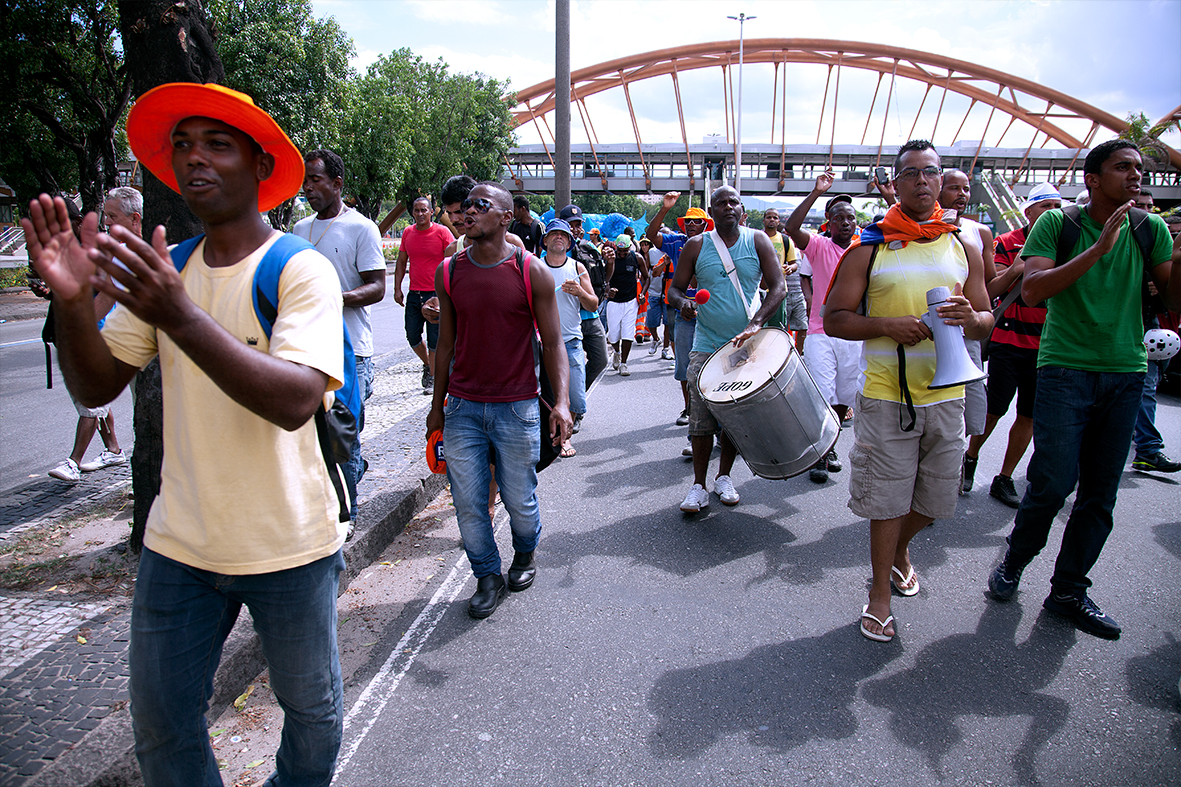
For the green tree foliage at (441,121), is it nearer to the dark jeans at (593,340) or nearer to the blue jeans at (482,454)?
the dark jeans at (593,340)

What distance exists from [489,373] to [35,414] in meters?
6.09

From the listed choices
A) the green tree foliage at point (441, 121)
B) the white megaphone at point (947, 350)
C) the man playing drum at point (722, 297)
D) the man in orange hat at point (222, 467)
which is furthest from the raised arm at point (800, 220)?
the green tree foliage at point (441, 121)

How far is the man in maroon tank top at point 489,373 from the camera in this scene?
3361 millimetres

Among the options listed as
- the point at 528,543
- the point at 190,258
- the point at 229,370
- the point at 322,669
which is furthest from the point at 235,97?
the point at 528,543

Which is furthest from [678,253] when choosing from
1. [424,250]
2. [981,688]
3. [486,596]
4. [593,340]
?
[981,688]

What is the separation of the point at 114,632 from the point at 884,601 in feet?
10.4

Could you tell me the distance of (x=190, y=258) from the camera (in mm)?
1684

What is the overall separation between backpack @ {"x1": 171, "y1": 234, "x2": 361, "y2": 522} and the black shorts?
443 cm

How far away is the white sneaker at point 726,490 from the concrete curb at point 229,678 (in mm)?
2007

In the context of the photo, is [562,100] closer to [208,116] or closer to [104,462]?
[104,462]

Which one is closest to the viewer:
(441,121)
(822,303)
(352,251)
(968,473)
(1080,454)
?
(1080,454)

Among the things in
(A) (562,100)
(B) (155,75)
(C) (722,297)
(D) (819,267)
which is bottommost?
(C) (722,297)

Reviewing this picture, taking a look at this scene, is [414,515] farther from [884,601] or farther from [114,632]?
[884,601]

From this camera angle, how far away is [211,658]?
173cm
